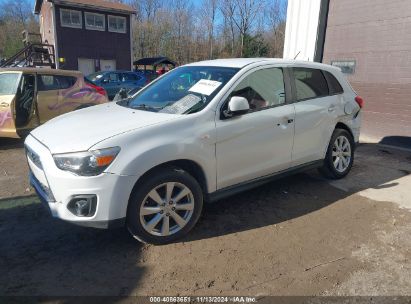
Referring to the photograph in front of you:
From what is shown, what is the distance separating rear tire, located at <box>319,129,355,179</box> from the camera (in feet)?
17.0

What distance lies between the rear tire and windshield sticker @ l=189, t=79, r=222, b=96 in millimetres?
2114

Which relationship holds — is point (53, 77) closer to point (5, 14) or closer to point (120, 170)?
point (120, 170)

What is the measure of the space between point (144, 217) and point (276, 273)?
1274 mm

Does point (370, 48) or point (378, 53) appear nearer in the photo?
point (378, 53)

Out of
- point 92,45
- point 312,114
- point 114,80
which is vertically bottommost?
point 114,80

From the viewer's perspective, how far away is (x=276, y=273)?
311 centimetres

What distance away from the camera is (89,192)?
3.06m

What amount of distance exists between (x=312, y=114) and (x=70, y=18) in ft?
86.0

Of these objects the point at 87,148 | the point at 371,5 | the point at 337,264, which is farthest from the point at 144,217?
the point at 371,5

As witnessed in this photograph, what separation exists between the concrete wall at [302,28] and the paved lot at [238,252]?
5832 millimetres

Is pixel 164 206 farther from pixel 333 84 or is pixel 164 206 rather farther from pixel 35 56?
pixel 35 56

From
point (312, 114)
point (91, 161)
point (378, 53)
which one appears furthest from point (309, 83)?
point (378, 53)

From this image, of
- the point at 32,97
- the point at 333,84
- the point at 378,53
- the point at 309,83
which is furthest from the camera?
the point at 378,53

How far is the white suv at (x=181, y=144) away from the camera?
3113mm
